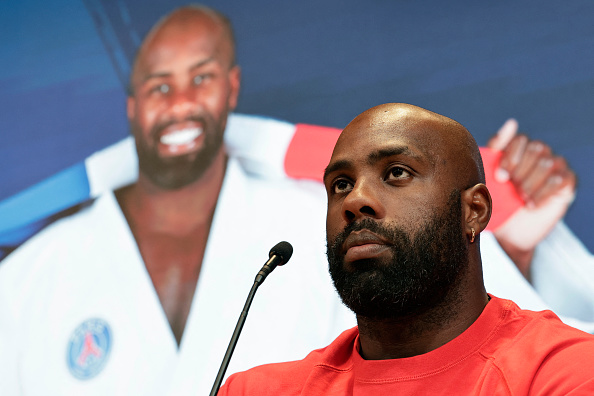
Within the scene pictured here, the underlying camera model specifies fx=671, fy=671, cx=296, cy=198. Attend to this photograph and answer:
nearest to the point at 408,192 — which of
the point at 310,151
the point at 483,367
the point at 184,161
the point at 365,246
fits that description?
the point at 365,246

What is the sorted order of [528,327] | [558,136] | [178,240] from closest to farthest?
[528,327] → [558,136] → [178,240]

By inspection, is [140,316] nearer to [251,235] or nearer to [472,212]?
[251,235]

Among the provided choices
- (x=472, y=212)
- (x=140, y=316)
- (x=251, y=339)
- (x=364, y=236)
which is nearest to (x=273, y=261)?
(x=364, y=236)

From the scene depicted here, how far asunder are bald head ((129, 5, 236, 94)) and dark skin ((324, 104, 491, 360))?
1.48 m

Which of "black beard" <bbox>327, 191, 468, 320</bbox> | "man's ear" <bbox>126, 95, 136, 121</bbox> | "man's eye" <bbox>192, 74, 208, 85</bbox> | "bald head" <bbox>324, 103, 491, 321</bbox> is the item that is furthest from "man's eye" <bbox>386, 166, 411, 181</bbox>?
"man's ear" <bbox>126, 95, 136, 121</bbox>

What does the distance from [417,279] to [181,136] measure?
1736 millimetres

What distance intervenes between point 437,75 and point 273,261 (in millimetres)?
1408

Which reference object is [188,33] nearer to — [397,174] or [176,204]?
[176,204]

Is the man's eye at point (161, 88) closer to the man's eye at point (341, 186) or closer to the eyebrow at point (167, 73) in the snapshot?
the eyebrow at point (167, 73)

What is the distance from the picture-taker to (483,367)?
5.08 ft

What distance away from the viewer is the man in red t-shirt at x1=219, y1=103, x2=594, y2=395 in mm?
1573

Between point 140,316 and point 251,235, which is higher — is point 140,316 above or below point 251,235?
below

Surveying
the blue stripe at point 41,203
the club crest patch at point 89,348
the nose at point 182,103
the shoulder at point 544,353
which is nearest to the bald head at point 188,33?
the nose at point 182,103

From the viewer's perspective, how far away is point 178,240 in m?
2.95
